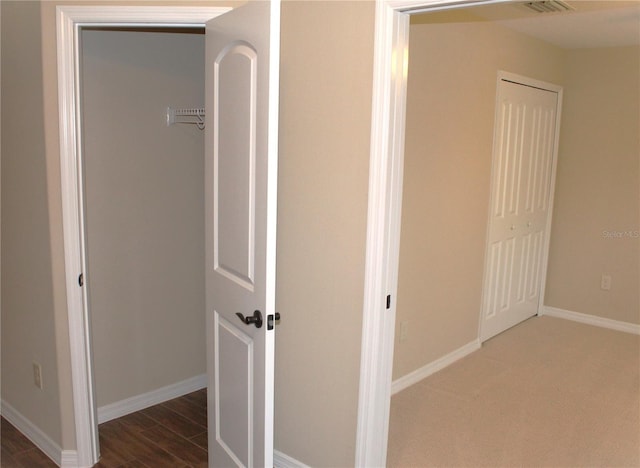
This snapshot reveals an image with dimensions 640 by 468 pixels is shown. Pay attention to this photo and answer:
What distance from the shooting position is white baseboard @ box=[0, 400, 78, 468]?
262 cm

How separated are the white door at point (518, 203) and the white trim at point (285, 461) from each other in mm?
2191

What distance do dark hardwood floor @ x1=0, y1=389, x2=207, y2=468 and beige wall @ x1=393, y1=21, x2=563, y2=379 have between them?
125 cm

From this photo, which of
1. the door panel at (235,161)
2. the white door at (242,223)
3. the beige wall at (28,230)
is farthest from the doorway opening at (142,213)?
the door panel at (235,161)

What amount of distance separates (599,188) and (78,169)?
4.07 metres

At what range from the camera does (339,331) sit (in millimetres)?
2361

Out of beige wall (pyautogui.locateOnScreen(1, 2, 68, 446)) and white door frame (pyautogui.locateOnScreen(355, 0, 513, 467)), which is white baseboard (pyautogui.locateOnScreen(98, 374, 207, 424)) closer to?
beige wall (pyautogui.locateOnScreen(1, 2, 68, 446))

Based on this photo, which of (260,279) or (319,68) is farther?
(319,68)

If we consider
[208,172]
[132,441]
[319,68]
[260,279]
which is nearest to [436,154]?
[319,68]

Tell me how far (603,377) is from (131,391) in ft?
9.74

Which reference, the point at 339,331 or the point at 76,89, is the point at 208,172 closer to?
the point at 76,89

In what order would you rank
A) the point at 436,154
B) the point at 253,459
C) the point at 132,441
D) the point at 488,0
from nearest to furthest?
the point at 488,0 < the point at 253,459 < the point at 132,441 < the point at 436,154

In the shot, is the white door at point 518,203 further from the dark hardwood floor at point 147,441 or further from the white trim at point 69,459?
the white trim at point 69,459

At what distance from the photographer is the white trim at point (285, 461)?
2564mm

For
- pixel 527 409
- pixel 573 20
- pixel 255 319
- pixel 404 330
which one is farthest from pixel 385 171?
pixel 573 20
